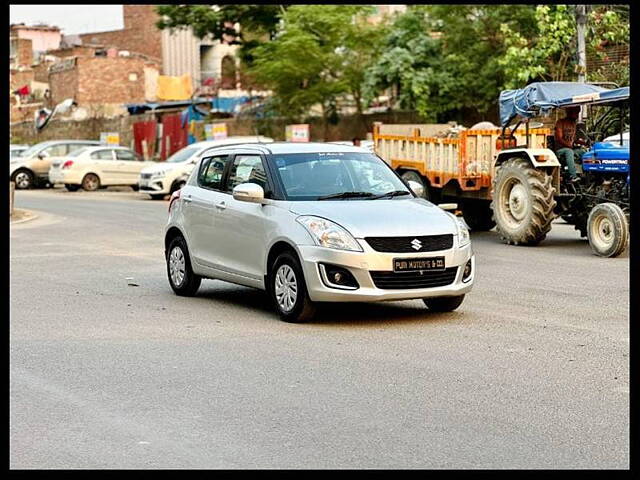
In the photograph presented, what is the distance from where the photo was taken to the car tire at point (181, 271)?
12992mm

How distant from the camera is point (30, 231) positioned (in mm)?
23266

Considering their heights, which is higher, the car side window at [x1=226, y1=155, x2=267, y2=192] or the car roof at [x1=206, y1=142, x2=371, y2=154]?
the car roof at [x1=206, y1=142, x2=371, y2=154]

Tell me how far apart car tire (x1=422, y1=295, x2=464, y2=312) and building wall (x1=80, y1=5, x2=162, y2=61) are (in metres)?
61.8

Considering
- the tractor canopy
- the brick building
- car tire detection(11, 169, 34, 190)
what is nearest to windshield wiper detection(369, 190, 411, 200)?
the tractor canopy

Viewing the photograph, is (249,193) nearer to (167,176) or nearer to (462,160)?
(462,160)

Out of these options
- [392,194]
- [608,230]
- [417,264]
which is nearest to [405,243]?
[417,264]

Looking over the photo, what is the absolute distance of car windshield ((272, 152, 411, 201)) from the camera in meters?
11.6

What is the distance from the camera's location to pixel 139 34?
73562 millimetres

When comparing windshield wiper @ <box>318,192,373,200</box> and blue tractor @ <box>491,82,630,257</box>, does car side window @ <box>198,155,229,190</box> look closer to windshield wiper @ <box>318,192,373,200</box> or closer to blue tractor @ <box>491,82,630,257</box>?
windshield wiper @ <box>318,192,373,200</box>

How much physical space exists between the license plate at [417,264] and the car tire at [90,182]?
30301 millimetres

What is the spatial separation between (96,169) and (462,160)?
73.1ft

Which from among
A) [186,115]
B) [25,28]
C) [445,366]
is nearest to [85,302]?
[445,366]

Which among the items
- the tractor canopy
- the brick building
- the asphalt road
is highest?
the brick building

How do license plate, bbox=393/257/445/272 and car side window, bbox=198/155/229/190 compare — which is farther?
car side window, bbox=198/155/229/190
